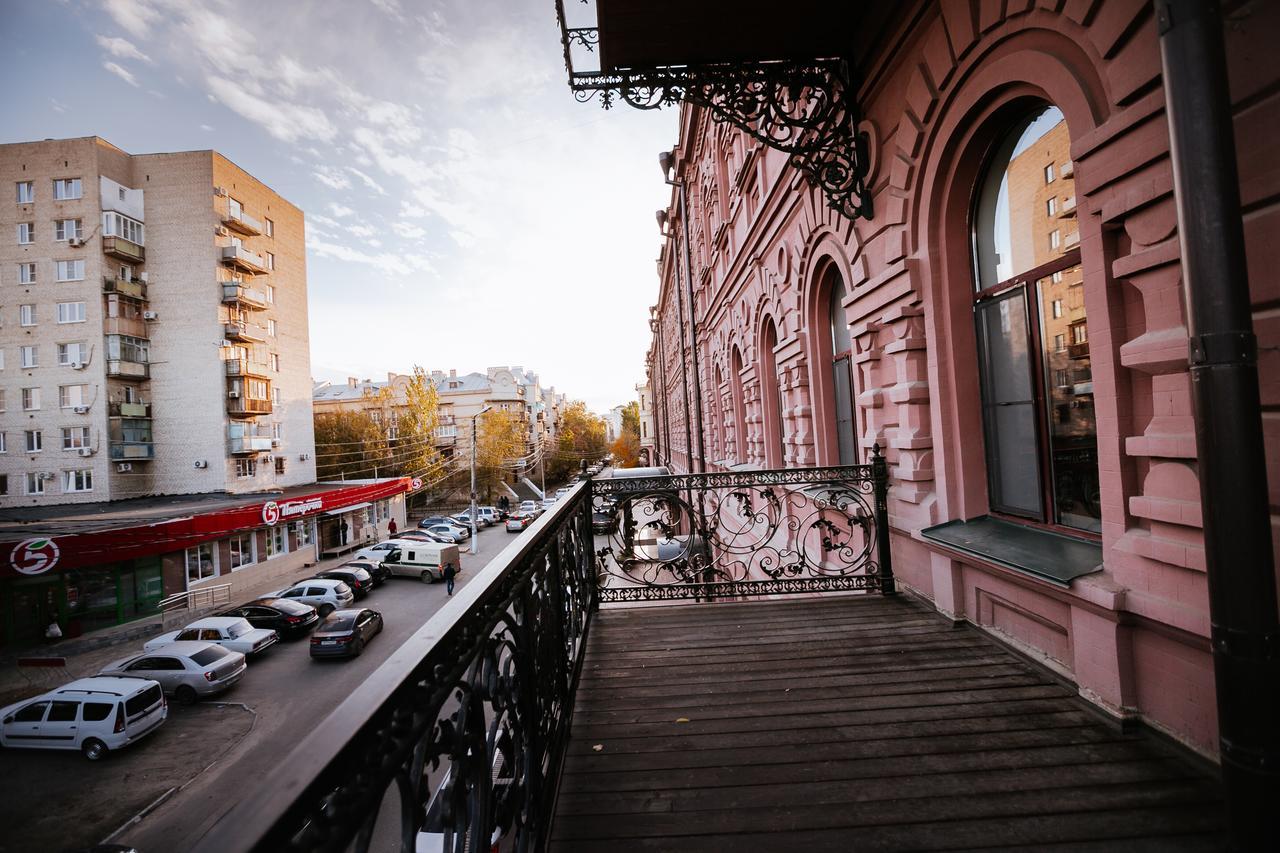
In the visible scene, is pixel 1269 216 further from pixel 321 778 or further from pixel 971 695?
pixel 321 778

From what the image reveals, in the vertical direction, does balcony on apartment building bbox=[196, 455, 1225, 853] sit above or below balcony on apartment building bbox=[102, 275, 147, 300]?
below

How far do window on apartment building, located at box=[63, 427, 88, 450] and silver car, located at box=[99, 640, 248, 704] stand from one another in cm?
1845

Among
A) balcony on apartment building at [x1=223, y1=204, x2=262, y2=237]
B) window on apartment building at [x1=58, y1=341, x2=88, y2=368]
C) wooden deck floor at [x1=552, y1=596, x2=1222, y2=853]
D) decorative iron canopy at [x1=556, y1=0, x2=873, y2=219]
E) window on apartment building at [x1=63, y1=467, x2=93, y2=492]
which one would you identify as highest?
balcony on apartment building at [x1=223, y1=204, x2=262, y2=237]

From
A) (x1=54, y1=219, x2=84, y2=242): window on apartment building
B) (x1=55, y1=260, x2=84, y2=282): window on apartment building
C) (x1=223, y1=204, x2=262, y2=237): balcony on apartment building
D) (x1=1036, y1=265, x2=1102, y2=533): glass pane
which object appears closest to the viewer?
(x1=1036, y1=265, x2=1102, y2=533): glass pane

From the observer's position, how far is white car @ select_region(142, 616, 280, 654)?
1566 cm

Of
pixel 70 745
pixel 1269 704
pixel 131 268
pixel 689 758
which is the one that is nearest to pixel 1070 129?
pixel 1269 704

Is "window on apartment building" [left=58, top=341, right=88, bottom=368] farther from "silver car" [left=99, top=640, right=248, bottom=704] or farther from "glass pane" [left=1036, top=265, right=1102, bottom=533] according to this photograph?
"glass pane" [left=1036, top=265, right=1102, bottom=533]

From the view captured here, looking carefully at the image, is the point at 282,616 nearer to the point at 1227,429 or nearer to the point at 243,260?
the point at 243,260

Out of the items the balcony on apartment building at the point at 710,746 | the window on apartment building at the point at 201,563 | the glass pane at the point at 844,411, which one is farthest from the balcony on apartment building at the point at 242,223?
the balcony on apartment building at the point at 710,746

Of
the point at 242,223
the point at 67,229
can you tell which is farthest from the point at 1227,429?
the point at 67,229

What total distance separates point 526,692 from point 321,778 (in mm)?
1292

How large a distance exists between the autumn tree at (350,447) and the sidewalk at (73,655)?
63.0 ft

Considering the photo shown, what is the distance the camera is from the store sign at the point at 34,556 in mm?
15666

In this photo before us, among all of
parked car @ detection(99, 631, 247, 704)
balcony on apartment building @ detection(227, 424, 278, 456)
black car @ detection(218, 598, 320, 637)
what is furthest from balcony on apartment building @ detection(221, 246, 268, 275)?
parked car @ detection(99, 631, 247, 704)
